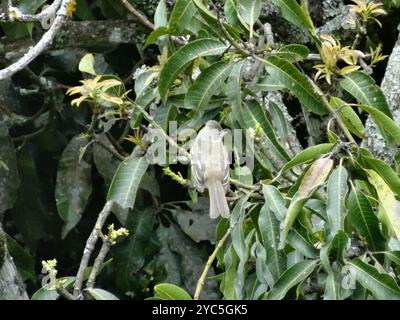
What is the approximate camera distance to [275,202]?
2.39 meters

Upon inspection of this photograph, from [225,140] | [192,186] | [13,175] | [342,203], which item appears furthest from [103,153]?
[342,203]

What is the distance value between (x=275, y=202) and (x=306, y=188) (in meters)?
0.09

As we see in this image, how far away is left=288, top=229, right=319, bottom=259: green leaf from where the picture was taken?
7.85 ft

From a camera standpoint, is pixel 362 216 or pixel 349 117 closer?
pixel 362 216

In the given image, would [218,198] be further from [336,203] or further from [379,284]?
[379,284]

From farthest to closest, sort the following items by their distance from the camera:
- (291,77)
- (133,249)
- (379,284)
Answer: (133,249) → (291,77) → (379,284)

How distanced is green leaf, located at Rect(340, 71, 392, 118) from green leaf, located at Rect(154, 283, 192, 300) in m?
0.74

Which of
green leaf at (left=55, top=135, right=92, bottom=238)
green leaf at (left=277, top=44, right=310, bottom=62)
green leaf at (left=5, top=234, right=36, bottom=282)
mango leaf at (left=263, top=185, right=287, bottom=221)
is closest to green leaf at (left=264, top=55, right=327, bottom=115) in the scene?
green leaf at (left=277, top=44, right=310, bottom=62)

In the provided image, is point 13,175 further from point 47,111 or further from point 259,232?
point 259,232

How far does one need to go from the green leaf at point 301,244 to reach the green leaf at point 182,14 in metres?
0.64

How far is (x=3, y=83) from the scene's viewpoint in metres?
4.00

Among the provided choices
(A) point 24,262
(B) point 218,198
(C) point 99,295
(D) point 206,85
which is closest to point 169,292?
(C) point 99,295

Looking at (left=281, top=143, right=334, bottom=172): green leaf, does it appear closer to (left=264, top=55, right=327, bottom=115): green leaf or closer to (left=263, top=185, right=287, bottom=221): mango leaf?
(left=263, top=185, right=287, bottom=221): mango leaf

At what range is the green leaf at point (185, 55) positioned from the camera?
2598 millimetres
